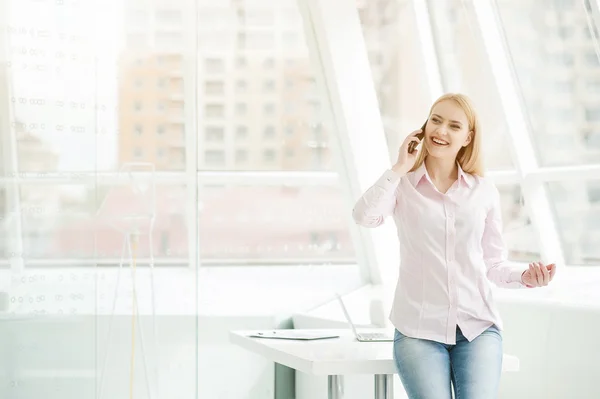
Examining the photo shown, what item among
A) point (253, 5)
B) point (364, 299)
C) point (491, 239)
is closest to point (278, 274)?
point (364, 299)

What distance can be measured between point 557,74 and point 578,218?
748 millimetres

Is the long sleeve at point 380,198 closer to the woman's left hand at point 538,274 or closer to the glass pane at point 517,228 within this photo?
the woman's left hand at point 538,274

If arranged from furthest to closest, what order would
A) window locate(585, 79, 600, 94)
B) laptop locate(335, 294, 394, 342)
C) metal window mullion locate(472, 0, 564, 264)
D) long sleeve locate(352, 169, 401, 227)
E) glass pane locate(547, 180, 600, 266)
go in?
1. metal window mullion locate(472, 0, 564, 264)
2. glass pane locate(547, 180, 600, 266)
3. window locate(585, 79, 600, 94)
4. laptop locate(335, 294, 394, 342)
5. long sleeve locate(352, 169, 401, 227)

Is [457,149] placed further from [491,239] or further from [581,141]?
[581,141]

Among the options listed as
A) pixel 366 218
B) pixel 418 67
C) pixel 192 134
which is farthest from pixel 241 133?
pixel 366 218

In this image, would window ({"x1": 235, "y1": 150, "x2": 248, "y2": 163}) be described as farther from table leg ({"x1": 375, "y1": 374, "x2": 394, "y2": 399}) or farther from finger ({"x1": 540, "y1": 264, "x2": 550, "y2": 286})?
finger ({"x1": 540, "y1": 264, "x2": 550, "y2": 286})

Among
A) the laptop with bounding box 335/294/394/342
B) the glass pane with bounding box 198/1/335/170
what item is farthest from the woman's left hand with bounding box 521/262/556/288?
the glass pane with bounding box 198/1/335/170

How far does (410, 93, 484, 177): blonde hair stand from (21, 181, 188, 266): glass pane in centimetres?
113

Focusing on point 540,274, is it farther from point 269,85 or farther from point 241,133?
point 269,85

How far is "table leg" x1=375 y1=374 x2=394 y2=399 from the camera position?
2.49 meters

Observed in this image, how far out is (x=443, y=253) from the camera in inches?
94.9

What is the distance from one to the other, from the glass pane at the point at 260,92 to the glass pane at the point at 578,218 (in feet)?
4.05

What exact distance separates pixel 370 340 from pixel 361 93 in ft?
6.10

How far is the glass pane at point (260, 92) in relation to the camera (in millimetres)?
4074
